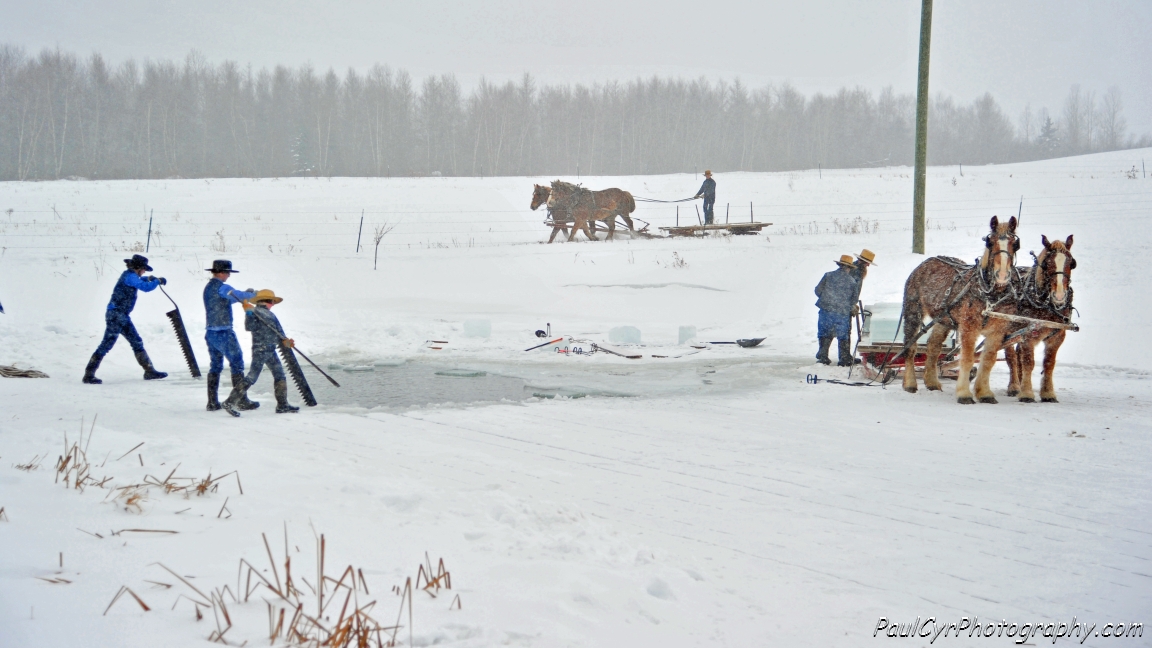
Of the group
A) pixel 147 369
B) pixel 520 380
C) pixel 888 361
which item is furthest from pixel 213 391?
pixel 888 361

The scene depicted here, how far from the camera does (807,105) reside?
316 ft

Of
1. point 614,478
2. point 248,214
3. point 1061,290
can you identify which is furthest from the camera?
point 248,214

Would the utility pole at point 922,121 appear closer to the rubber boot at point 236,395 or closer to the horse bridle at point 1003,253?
the horse bridle at point 1003,253

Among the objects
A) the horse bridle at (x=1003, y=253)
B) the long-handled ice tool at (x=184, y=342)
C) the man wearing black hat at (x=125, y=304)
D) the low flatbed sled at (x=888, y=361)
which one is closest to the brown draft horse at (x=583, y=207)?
the low flatbed sled at (x=888, y=361)

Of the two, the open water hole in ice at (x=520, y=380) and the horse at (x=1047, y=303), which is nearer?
the horse at (x=1047, y=303)

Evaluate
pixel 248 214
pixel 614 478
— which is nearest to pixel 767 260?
pixel 614 478

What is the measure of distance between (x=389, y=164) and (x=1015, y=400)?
70.4 meters

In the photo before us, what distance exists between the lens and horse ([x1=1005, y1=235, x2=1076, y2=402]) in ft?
29.9

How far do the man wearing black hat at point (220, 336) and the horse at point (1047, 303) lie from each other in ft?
27.7

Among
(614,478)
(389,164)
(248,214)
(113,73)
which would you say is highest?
(113,73)

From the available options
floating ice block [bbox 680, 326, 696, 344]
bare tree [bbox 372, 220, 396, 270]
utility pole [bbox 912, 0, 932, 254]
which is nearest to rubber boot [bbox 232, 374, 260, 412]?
floating ice block [bbox 680, 326, 696, 344]

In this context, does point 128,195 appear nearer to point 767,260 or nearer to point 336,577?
point 767,260

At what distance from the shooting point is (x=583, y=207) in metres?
26.1

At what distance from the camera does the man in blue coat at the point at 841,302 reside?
12.4 meters
